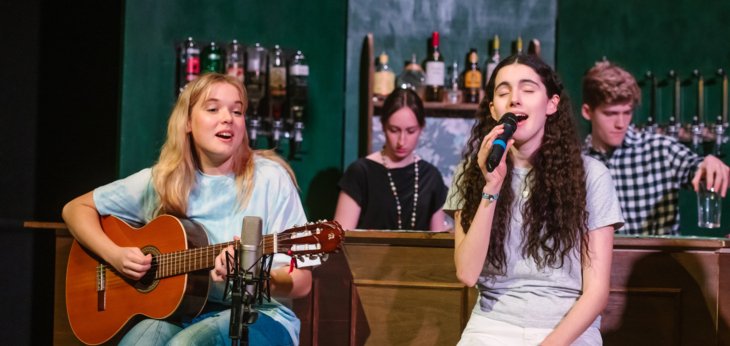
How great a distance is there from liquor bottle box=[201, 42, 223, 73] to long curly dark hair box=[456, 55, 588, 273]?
8.89 ft

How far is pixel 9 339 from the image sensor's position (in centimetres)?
457

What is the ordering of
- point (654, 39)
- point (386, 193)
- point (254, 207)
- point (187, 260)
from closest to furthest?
point (187, 260) < point (254, 207) < point (386, 193) < point (654, 39)

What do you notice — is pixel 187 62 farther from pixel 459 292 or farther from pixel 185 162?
pixel 459 292

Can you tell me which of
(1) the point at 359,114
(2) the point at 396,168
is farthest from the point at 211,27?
(2) the point at 396,168

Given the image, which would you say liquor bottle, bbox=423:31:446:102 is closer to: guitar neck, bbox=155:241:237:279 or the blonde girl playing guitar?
the blonde girl playing guitar

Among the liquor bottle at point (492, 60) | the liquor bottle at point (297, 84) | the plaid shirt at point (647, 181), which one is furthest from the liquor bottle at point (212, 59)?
the plaid shirt at point (647, 181)

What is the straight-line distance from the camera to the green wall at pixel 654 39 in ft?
19.6

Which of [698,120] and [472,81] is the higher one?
[472,81]

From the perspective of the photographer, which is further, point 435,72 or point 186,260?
point 435,72

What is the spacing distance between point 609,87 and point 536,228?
1850 mm

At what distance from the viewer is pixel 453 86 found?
580 centimetres

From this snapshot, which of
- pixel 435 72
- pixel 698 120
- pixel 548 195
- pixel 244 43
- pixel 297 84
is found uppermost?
pixel 244 43

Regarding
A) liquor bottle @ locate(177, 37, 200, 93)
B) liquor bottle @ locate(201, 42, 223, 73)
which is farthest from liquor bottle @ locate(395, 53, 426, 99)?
liquor bottle @ locate(177, 37, 200, 93)

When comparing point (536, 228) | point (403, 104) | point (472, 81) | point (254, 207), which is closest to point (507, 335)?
point (536, 228)
